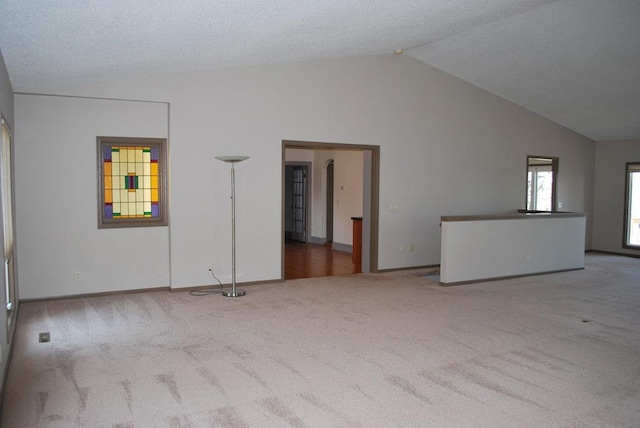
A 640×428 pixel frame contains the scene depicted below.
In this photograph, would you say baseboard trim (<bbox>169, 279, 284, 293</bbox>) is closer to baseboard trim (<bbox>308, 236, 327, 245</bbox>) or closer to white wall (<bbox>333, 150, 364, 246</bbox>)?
white wall (<bbox>333, 150, 364, 246</bbox>)

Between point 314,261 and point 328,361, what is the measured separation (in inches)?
211

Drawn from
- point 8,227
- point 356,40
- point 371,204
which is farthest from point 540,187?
point 8,227

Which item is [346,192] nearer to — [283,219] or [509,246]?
[283,219]

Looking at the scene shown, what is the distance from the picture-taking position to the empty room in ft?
11.9

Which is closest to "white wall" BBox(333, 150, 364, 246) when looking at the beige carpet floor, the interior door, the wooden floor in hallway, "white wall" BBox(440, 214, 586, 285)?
the wooden floor in hallway

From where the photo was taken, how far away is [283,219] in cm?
753

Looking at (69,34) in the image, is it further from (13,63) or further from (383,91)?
(383,91)

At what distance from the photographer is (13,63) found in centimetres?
439

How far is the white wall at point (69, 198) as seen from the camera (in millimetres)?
5938

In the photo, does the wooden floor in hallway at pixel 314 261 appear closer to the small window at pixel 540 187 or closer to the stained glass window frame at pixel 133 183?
the stained glass window frame at pixel 133 183

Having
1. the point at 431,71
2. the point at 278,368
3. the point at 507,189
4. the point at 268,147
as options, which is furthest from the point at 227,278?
the point at 507,189

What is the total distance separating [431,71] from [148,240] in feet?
17.6

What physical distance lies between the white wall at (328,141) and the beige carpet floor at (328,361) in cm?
94

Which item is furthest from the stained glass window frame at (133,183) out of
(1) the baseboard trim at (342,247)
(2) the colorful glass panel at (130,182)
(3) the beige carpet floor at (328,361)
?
(1) the baseboard trim at (342,247)
